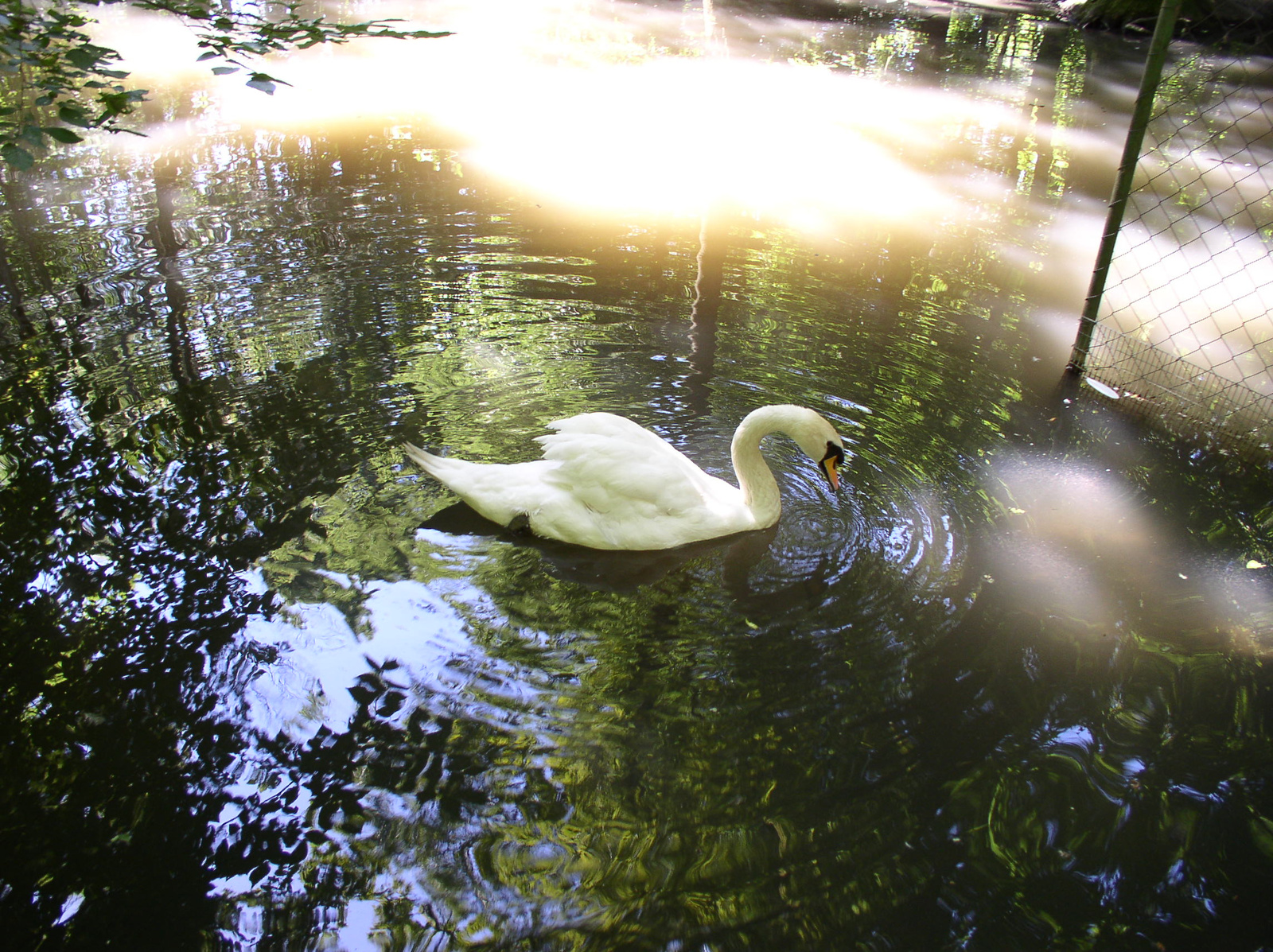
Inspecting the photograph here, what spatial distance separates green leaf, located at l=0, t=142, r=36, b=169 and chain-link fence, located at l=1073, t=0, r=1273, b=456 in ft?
16.6

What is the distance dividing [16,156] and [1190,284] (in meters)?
8.72

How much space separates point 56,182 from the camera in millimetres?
8609

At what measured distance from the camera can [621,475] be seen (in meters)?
4.33

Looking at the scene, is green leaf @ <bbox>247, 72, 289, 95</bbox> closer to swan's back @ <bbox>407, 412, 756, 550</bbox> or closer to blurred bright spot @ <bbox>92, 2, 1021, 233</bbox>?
swan's back @ <bbox>407, 412, 756, 550</bbox>

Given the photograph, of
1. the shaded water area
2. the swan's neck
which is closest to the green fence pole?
the shaded water area

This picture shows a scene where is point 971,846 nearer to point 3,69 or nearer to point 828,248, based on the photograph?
point 3,69

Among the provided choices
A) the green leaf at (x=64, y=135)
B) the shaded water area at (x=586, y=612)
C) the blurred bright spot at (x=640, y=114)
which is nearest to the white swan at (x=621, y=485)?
the shaded water area at (x=586, y=612)

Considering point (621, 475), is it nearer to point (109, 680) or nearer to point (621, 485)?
point (621, 485)

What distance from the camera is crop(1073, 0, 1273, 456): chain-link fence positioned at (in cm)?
570

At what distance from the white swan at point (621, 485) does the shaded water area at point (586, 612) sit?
0.17 meters

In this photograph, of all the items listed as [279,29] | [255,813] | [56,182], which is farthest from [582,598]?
[56,182]

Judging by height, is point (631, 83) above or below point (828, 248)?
above

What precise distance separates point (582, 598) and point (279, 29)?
2.79 meters

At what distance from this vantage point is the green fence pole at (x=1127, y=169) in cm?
546
